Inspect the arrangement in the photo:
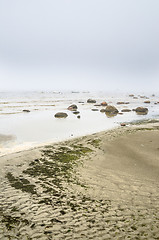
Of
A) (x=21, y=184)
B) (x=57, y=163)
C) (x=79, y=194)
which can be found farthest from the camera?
(x=57, y=163)

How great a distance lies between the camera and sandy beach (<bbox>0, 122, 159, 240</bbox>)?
5.51 meters

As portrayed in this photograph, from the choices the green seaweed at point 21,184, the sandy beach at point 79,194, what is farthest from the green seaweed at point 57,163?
the green seaweed at point 21,184

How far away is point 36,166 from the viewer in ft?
35.0

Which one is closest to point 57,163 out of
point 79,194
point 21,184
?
point 21,184

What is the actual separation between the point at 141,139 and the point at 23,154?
11664 millimetres

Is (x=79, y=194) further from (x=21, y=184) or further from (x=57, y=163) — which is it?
(x=57, y=163)

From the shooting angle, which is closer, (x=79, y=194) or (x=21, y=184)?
(x=79, y=194)

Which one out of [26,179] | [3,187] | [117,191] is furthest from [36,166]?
[117,191]

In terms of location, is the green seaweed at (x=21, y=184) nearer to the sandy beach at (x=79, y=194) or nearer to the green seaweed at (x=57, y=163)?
the sandy beach at (x=79, y=194)

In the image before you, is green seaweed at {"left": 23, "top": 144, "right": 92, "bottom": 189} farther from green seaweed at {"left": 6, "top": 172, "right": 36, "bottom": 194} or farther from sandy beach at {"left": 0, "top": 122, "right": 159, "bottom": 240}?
green seaweed at {"left": 6, "top": 172, "right": 36, "bottom": 194}

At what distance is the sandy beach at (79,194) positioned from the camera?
551 centimetres

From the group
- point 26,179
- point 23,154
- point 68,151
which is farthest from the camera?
point 68,151

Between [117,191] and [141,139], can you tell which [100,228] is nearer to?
[117,191]

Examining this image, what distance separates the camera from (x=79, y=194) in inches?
303
